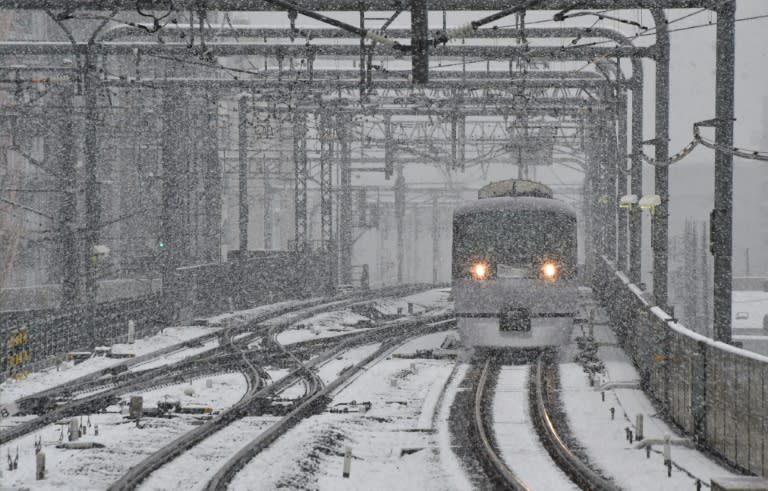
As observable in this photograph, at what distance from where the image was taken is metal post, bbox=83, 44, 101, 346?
77.2ft

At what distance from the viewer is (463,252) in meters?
21.1

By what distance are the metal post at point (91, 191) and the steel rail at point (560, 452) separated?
440 inches

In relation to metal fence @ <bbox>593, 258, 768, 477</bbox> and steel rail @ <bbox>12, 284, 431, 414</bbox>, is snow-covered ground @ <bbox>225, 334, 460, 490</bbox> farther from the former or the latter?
steel rail @ <bbox>12, 284, 431, 414</bbox>

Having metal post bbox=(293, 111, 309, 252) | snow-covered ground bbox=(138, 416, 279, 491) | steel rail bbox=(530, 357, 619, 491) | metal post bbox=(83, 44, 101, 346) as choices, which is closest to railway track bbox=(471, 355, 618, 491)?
steel rail bbox=(530, 357, 619, 491)

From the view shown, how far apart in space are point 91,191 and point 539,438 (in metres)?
15.1

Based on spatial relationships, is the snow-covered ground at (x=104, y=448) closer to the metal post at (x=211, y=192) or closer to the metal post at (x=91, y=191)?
the metal post at (x=91, y=191)

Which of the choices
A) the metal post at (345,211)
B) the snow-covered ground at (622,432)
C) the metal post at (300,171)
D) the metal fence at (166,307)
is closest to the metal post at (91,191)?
the metal fence at (166,307)

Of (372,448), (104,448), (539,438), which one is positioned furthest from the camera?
(539,438)

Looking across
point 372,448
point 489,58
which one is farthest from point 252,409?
point 489,58

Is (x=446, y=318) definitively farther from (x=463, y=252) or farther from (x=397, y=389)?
(x=397, y=389)

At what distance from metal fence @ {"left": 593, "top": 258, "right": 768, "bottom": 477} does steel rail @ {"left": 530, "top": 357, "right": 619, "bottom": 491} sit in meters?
1.49

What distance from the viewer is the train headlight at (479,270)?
20.7 metres

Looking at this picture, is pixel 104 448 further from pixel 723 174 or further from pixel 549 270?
pixel 549 270

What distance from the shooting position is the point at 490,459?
11.3 metres
